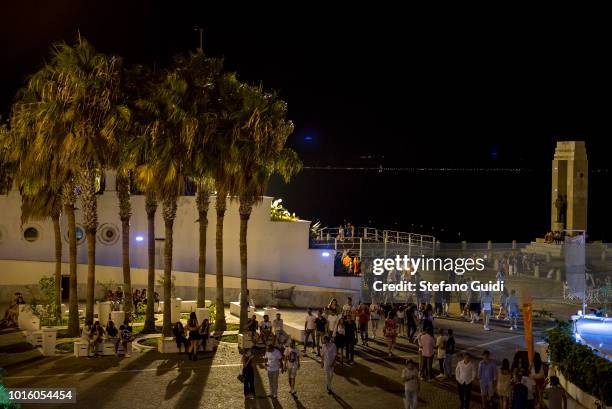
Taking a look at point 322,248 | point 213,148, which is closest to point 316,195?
point 322,248

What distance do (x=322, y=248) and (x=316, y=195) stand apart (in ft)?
380

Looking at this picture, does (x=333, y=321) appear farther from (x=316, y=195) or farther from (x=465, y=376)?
(x=316, y=195)

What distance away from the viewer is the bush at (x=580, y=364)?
14359 mm

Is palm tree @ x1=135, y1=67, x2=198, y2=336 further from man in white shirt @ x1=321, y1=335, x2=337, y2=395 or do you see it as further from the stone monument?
the stone monument

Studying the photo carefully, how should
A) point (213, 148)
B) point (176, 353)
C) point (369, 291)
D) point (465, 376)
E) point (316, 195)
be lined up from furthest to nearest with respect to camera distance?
point (316, 195) < point (369, 291) < point (213, 148) < point (176, 353) < point (465, 376)

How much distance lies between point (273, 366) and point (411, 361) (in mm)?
3199

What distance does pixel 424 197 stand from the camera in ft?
514

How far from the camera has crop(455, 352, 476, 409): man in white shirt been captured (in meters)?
16.0

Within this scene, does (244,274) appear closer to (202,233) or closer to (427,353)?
(202,233)

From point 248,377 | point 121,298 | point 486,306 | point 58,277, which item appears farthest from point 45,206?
point 486,306

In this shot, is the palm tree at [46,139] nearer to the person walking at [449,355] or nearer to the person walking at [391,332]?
the person walking at [391,332]

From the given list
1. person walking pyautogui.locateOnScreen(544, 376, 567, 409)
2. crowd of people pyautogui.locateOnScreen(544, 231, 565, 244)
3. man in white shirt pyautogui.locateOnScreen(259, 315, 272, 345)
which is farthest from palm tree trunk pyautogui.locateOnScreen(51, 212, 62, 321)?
crowd of people pyautogui.locateOnScreen(544, 231, 565, 244)

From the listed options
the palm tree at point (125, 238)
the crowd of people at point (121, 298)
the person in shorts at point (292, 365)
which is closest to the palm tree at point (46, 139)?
the palm tree at point (125, 238)

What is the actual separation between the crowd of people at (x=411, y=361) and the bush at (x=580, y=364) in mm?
538
